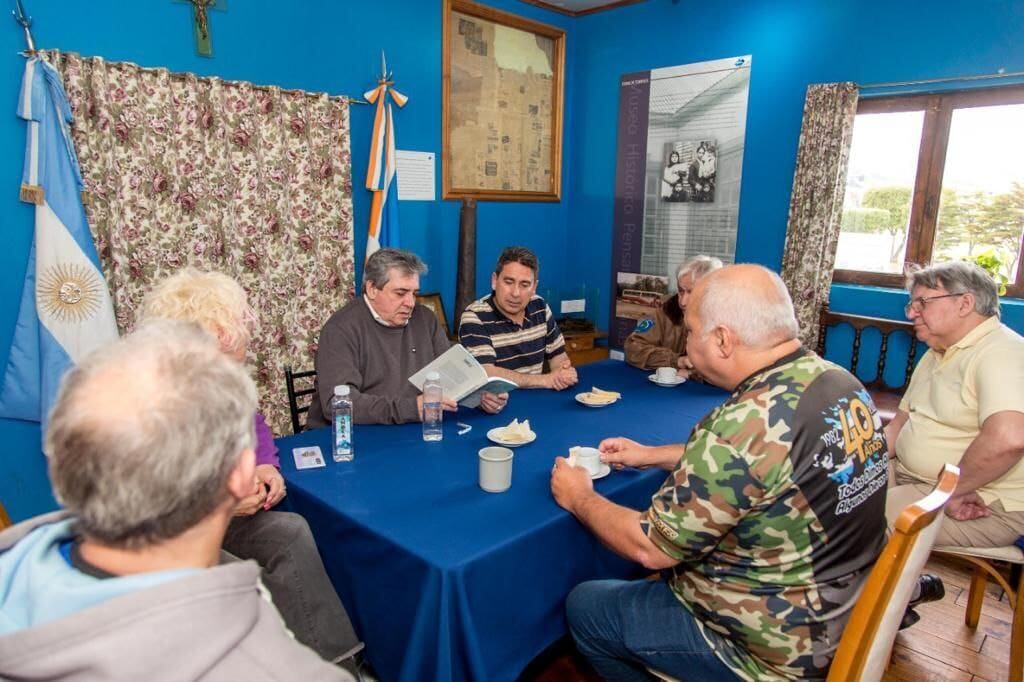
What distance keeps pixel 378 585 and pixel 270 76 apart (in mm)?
2869

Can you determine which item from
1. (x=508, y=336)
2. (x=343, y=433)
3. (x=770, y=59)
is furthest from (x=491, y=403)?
(x=770, y=59)

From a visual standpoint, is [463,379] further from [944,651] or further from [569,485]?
[944,651]

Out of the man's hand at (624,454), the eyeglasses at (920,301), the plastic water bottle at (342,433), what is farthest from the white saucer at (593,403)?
the eyeglasses at (920,301)

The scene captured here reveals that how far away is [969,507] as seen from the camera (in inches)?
78.1

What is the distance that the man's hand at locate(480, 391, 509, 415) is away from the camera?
7.14 ft

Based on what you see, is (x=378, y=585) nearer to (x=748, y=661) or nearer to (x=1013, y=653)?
(x=748, y=661)

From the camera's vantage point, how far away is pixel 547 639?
1524 millimetres

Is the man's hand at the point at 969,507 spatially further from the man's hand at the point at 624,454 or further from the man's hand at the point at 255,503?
the man's hand at the point at 255,503

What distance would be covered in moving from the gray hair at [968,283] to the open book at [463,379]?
1465mm

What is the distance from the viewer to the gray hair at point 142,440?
702 millimetres

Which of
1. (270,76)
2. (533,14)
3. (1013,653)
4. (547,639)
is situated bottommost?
(1013,653)

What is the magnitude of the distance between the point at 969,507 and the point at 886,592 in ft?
3.93

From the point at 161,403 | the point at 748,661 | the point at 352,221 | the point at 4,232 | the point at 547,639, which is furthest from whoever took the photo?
the point at 352,221

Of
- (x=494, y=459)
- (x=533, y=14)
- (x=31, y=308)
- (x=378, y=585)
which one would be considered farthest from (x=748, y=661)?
(x=533, y=14)
